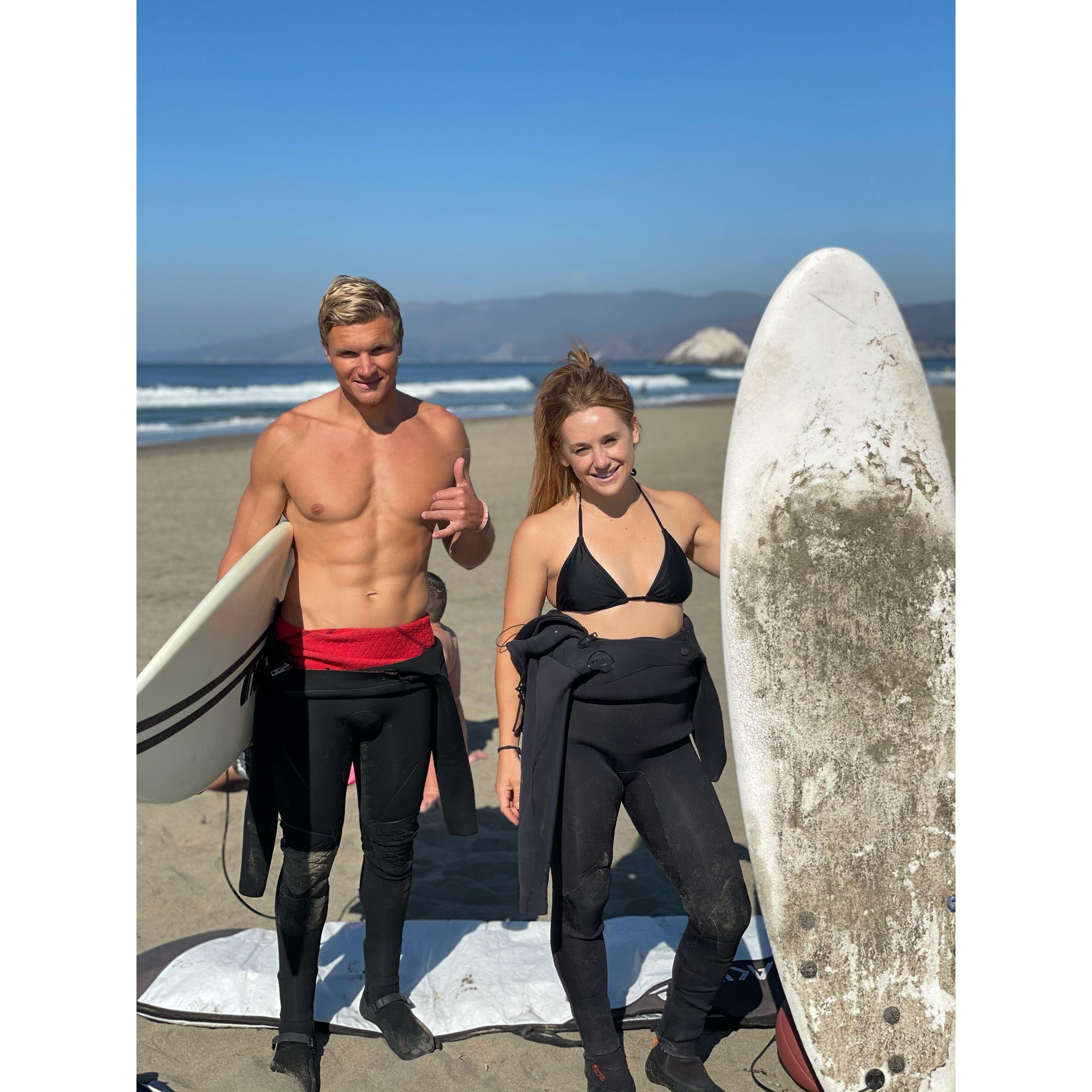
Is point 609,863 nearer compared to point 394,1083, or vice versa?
point 609,863

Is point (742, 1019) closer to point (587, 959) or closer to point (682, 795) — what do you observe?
point (587, 959)

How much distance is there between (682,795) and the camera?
264 centimetres

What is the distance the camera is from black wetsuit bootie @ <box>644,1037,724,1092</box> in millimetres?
2820

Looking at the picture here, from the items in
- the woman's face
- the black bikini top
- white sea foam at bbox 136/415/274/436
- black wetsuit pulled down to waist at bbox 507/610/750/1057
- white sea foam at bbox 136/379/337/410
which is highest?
white sea foam at bbox 136/379/337/410

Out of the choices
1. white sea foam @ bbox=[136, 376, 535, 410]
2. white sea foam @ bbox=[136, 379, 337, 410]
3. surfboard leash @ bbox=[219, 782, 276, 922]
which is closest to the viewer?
surfboard leash @ bbox=[219, 782, 276, 922]

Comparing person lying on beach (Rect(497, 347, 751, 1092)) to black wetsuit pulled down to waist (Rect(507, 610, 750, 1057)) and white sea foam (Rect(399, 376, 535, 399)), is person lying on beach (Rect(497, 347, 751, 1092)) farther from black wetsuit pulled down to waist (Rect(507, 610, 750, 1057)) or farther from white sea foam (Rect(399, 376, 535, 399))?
white sea foam (Rect(399, 376, 535, 399))

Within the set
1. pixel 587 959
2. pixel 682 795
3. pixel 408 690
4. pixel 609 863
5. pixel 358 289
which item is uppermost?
pixel 358 289

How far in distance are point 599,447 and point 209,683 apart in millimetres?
1226

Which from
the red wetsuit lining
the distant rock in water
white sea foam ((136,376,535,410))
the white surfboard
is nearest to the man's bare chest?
the white surfboard

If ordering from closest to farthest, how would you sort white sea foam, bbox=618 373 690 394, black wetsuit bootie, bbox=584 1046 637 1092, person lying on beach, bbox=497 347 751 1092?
person lying on beach, bbox=497 347 751 1092 < black wetsuit bootie, bbox=584 1046 637 1092 < white sea foam, bbox=618 373 690 394

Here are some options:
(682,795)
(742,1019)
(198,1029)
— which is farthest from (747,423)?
(198,1029)

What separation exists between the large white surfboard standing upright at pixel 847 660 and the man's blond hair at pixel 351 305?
1.04m

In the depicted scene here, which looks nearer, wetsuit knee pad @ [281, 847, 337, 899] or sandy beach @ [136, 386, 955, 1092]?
wetsuit knee pad @ [281, 847, 337, 899]
